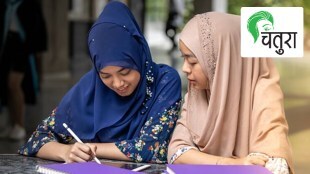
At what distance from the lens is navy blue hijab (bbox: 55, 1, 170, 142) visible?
2.37 m

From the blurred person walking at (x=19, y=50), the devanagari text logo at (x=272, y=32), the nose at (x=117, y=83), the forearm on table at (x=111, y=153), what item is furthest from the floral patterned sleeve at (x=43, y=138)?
the blurred person walking at (x=19, y=50)

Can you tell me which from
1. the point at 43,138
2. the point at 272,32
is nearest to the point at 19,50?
the point at 43,138

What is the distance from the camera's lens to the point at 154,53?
16625 mm

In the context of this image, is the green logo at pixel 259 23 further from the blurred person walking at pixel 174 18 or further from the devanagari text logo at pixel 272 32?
the blurred person walking at pixel 174 18

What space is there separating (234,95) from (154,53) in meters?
14.5

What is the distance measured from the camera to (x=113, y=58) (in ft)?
7.64

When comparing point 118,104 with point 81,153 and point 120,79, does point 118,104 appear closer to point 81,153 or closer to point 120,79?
point 120,79

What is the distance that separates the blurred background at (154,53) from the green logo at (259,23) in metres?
0.55

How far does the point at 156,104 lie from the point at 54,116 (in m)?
0.37

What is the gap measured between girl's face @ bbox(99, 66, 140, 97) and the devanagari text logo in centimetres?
44

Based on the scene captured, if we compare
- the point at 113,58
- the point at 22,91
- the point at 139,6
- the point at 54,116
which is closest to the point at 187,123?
Result: the point at 113,58

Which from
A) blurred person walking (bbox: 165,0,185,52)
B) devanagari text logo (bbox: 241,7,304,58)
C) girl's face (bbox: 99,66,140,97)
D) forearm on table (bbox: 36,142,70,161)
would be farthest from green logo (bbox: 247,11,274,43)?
blurred person walking (bbox: 165,0,185,52)

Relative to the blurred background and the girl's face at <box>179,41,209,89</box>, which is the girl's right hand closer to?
the girl's face at <box>179,41,209,89</box>

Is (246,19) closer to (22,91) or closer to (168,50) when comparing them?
(22,91)
